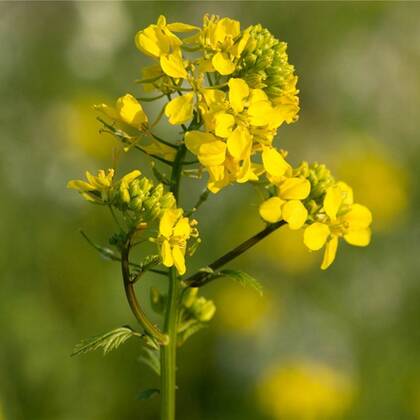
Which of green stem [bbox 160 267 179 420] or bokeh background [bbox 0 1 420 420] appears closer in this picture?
green stem [bbox 160 267 179 420]

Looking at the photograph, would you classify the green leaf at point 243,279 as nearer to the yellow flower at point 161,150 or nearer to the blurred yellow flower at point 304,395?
the yellow flower at point 161,150

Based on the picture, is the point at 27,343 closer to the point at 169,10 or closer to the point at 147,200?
the point at 147,200

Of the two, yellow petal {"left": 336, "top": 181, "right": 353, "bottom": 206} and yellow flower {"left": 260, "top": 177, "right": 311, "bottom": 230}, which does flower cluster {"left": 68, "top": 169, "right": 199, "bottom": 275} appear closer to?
yellow flower {"left": 260, "top": 177, "right": 311, "bottom": 230}

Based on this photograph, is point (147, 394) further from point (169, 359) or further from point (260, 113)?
point (260, 113)

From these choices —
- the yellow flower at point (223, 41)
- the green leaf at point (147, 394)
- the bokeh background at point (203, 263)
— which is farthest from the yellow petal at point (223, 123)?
the bokeh background at point (203, 263)

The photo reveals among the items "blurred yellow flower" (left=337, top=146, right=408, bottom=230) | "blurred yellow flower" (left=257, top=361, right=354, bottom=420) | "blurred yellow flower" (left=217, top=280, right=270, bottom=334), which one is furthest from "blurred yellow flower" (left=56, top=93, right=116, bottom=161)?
"blurred yellow flower" (left=257, top=361, right=354, bottom=420)

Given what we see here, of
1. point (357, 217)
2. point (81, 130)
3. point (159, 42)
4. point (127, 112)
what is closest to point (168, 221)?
point (127, 112)
